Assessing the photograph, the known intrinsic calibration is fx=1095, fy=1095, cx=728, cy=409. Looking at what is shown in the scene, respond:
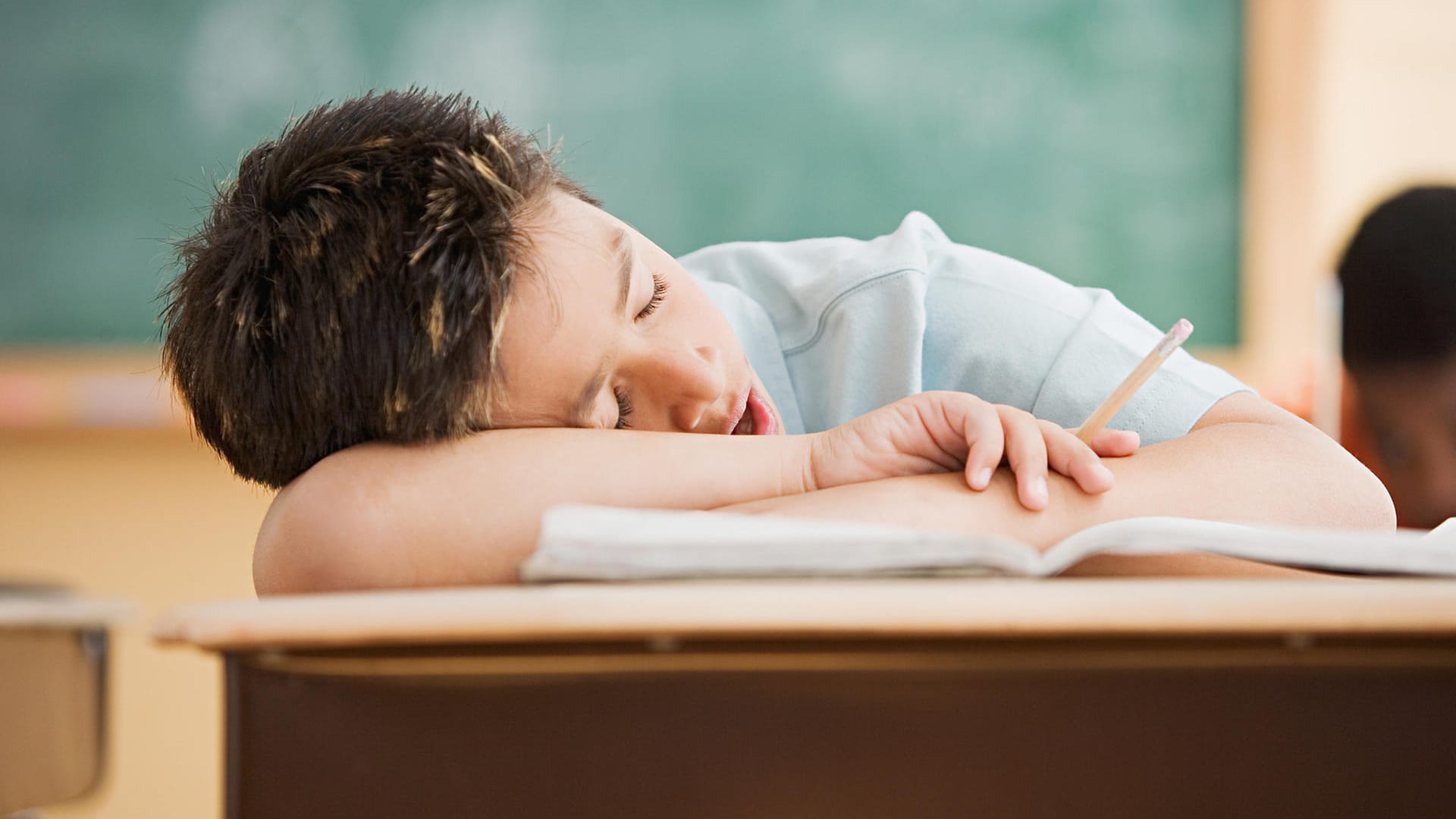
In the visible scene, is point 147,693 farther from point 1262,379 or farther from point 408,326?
point 1262,379

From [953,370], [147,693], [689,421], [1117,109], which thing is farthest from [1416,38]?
[147,693]

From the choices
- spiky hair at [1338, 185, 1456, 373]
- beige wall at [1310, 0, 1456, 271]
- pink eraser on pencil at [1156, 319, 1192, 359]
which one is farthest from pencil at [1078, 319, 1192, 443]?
beige wall at [1310, 0, 1456, 271]

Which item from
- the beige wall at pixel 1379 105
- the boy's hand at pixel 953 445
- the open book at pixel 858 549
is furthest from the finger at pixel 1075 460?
the beige wall at pixel 1379 105

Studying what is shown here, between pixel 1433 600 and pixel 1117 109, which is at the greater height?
pixel 1117 109

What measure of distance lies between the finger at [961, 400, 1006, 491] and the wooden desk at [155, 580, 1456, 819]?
0.63 feet

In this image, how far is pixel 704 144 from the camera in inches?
87.1

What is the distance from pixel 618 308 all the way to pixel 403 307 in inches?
5.5

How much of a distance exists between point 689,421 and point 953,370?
264mm

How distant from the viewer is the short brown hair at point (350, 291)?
67cm

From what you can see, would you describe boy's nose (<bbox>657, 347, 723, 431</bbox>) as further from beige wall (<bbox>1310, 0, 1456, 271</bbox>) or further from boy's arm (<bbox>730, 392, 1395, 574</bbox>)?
beige wall (<bbox>1310, 0, 1456, 271</bbox>)

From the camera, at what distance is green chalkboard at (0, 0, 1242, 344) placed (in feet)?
7.14

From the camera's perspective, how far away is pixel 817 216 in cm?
222

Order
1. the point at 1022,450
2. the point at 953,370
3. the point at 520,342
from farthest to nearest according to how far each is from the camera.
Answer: the point at 953,370, the point at 520,342, the point at 1022,450

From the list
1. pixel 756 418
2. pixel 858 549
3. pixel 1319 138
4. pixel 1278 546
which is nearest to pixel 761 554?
pixel 858 549
